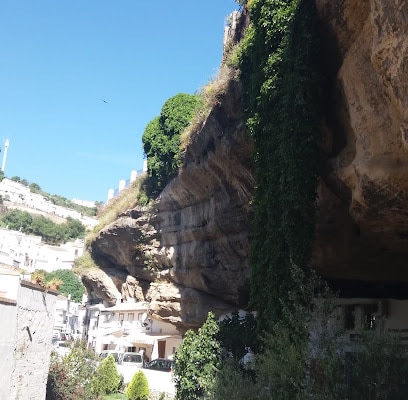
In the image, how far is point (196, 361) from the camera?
695 inches

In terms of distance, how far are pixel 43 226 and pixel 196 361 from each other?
9927 centimetres

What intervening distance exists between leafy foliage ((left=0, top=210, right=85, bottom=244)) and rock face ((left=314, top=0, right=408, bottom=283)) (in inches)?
3868

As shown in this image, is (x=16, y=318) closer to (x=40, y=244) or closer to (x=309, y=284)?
(x=309, y=284)

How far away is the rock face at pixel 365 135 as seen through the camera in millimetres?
8883

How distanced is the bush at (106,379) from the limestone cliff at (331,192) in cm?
424

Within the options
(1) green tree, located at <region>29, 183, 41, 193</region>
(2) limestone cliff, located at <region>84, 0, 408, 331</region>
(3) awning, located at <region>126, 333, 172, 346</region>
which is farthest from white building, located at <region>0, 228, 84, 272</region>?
(2) limestone cliff, located at <region>84, 0, 408, 331</region>

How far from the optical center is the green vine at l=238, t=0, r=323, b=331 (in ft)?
41.0

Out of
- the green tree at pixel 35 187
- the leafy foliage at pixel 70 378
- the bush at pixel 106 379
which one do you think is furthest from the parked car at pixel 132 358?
the green tree at pixel 35 187

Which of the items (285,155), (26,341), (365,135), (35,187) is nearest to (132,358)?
(26,341)

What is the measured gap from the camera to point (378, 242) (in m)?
14.0

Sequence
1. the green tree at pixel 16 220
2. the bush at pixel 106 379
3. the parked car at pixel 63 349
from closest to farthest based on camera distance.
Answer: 1. the bush at pixel 106 379
2. the parked car at pixel 63 349
3. the green tree at pixel 16 220

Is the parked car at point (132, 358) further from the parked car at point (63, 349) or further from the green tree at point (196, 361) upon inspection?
the green tree at point (196, 361)

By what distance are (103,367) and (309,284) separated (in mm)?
18249

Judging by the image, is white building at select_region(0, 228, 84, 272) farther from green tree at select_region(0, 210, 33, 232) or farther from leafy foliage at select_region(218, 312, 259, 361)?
leafy foliage at select_region(218, 312, 259, 361)
